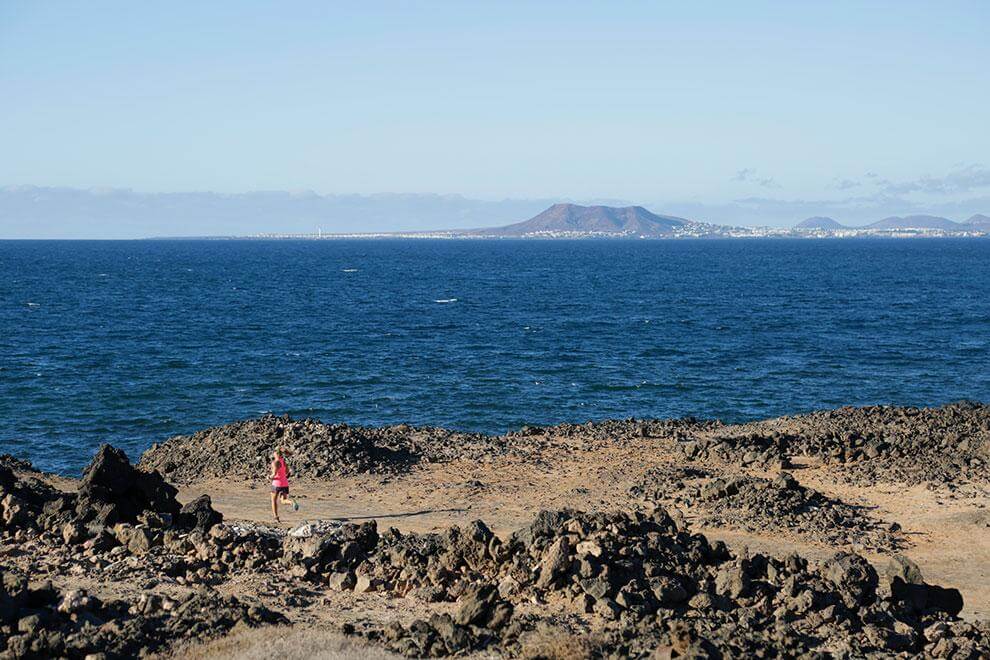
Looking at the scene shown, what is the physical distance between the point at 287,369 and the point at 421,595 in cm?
4153

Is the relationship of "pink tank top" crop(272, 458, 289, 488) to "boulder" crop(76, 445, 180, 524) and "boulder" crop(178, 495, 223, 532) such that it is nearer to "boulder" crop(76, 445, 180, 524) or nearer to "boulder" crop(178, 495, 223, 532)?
"boulder" crop(76, 445, 180, 524)

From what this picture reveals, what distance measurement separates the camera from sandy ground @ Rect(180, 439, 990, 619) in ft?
78.3

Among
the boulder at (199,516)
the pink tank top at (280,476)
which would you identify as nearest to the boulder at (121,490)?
the boulder at (199,516)

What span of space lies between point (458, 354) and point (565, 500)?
115 ft

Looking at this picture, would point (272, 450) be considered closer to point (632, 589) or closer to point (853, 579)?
point (632, 589)

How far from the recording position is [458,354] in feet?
206

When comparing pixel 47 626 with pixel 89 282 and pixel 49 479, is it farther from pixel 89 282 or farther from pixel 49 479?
pixel 89 282

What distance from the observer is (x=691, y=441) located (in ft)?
114

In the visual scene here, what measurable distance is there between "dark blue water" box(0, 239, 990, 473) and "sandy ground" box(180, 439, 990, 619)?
1133cm

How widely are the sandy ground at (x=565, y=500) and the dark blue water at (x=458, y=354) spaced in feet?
37.2

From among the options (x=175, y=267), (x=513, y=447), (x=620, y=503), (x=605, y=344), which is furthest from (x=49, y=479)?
(x=175, y=267)

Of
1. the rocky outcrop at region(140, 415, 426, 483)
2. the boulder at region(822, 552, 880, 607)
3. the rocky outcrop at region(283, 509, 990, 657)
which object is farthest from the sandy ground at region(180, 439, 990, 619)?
the rocky outcrop at region(283, 509, 990, 657)

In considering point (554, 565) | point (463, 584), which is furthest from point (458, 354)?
point (554, 565)

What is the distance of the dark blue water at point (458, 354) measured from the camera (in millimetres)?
46500
